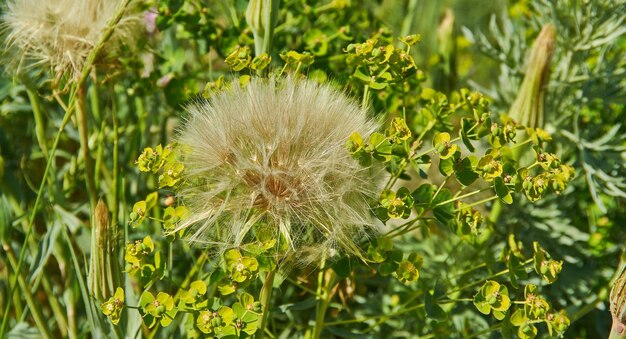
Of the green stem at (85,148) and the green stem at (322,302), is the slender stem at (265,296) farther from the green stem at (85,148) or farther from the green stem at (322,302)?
the green stem at (85,148)

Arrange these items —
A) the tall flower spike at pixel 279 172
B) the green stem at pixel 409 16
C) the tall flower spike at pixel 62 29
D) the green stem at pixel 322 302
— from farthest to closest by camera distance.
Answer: the green stem at pixel 409 16 < the tall flower spike at pixel 62 29 < the green stem at pixel 322 302 < the tall flower spike at pixel 279 172

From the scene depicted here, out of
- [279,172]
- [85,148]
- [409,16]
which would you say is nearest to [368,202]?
[279,172]

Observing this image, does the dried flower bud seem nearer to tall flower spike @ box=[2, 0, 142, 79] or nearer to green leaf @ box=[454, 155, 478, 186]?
tall flower spike @ box=[2, 0, 142, 79]

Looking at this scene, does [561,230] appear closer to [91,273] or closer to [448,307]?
[448,307]

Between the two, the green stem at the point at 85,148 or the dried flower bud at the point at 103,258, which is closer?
the dried flower bud at the point at 103,258

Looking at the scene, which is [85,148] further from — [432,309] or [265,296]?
[432,309]

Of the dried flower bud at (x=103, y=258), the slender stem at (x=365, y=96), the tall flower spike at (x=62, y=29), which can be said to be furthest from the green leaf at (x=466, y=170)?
the tall flower spike at (x=62, y=29)
